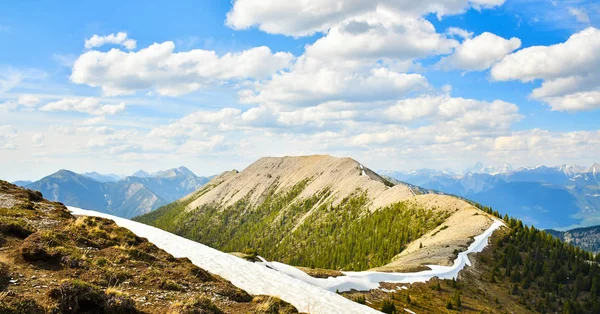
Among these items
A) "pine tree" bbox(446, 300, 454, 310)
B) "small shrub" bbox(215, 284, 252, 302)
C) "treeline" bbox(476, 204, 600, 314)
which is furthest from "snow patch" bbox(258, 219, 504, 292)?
"small shrub" bbox(215, 284, 252, 302)

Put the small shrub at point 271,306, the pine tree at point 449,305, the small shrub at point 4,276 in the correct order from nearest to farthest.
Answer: the small shrub at point 4,276 < the small shrub at point 271,306 < the pine tree at point 449,305

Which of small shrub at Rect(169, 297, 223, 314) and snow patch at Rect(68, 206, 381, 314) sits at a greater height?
small shrub at Rect(169, 297, 223, 314)

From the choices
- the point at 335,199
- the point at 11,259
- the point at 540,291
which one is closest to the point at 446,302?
the point at 540,291

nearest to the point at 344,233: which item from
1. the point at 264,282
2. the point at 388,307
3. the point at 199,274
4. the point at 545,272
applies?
the point at 545,272

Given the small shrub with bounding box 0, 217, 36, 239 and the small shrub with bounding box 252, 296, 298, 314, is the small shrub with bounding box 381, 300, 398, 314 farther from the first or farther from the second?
the small shrub with bounding box 0, 217, 36, 239

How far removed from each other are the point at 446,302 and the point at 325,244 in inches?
4095

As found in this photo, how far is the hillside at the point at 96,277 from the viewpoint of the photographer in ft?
38.2

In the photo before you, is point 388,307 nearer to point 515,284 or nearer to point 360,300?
point 360,300

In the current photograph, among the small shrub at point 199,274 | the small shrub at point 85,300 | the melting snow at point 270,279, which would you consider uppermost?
the small shrub at point 85,300

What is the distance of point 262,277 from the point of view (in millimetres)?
23828

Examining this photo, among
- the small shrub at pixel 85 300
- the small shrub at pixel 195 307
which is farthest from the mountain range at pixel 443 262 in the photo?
the small shrub at pixel 85 300

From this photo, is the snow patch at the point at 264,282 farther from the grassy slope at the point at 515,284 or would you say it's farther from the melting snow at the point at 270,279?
the grassy slope at the point at 515,284

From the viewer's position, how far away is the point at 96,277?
1506 cm

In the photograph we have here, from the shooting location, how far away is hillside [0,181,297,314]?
11.6 metres
